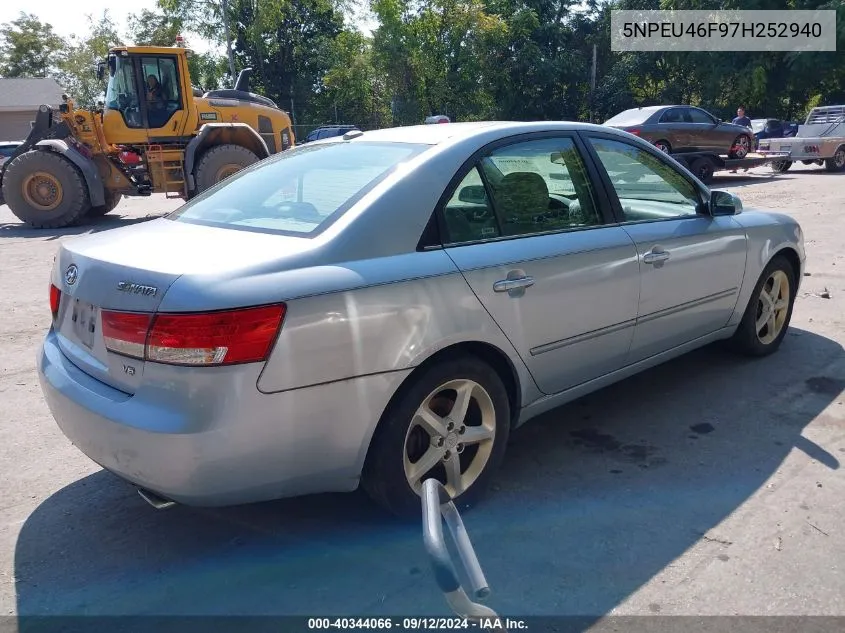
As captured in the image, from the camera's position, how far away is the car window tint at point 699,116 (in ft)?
57.4

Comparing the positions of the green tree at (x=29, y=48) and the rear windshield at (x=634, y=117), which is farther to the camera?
the green tree at (x=29, y=48)

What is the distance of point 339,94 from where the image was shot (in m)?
39.0

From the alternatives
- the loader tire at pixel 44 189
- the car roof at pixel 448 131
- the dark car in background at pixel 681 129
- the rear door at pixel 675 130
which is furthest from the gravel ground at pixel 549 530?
the rear door at pixel 675 130

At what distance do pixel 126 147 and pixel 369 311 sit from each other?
13027 millimetres

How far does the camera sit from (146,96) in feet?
45.3

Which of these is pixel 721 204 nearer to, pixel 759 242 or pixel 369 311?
pixel 759 242

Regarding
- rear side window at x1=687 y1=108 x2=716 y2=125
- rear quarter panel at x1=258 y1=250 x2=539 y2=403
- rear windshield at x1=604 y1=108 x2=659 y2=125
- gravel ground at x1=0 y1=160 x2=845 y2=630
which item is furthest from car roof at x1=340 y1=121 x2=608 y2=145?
rear side window at x1=687 y1=108 x2=716 y2=125

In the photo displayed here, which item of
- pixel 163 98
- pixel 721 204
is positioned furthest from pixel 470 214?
pixel 163 98

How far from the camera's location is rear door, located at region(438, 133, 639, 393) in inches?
121

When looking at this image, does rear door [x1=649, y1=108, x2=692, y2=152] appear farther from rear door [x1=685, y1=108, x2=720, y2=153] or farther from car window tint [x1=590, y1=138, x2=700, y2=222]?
car window tint [x1=590, y1=138, x2=700, y2=222]

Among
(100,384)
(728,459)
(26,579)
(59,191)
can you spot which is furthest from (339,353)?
(59,191)

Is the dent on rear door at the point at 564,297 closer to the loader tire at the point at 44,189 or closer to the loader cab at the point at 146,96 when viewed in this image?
the loader tire at the point at 44,189

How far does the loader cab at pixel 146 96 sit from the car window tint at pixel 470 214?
1213 cm

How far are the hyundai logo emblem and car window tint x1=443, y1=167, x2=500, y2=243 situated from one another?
4.72 feet
